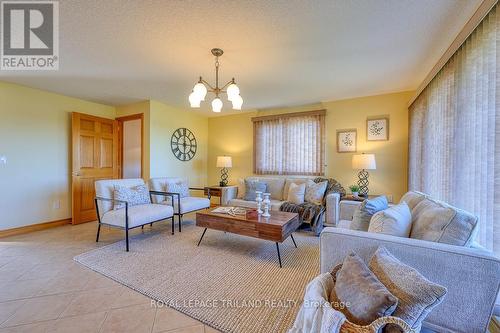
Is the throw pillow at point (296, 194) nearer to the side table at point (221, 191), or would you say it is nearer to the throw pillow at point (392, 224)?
the side table at point (221, 191)

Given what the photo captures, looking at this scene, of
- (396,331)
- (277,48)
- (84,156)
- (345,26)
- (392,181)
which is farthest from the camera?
(84,156)

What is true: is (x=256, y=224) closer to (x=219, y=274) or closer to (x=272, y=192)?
(x=219, y=274)

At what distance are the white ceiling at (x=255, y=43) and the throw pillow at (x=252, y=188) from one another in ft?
5.91

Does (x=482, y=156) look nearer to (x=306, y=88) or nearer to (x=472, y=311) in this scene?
(x=472, y=311)

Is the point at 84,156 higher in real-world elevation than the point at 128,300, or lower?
higher

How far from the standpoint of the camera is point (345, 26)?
196 cm

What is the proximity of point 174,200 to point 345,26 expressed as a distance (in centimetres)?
328

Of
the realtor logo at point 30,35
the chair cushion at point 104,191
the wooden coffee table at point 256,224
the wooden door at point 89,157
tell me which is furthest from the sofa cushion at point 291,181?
the realtor logo at point 30,35

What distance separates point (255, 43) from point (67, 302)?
9.42 ft

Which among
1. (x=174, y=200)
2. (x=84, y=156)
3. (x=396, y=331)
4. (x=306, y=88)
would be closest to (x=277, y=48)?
(x=306, y=88)

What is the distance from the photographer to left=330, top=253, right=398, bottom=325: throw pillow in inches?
36.0

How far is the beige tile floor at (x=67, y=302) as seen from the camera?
151 centimetres

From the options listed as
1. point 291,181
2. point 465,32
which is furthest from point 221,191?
point 465,32

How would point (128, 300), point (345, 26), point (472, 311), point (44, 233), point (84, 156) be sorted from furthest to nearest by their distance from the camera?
point (84, 156), point (44, 233), point (345, 26), point (128, 300), point (472, 311)
